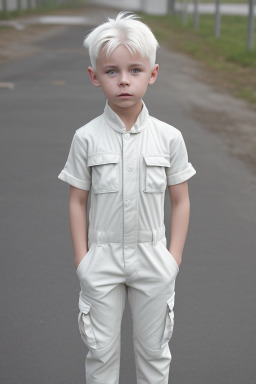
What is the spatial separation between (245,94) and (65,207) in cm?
681

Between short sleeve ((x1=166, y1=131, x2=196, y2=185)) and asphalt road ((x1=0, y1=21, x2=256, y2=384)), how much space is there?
1.33m

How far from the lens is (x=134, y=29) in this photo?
250cm

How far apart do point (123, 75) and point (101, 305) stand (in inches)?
33.3

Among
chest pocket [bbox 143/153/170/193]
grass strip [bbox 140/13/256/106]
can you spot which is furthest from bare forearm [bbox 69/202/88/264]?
grass strip [bbox 140/13/256/106]

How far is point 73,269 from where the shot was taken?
4.97m

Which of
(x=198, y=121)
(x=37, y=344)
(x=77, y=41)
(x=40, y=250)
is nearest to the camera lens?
(x=37, y=344)

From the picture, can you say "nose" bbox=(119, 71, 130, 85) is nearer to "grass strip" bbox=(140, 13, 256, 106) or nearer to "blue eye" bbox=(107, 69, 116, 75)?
"blue eye" bbox=(107, 69, 116, 75)

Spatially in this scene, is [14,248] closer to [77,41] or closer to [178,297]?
[178,297]

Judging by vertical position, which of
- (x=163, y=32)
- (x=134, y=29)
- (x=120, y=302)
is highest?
(x=134, y=29)

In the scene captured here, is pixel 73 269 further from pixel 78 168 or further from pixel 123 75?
pixel 123 75

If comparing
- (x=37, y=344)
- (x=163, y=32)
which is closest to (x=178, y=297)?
(x=37, y=344)

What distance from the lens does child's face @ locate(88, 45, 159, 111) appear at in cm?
252

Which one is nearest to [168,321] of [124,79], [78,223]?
[78,223]

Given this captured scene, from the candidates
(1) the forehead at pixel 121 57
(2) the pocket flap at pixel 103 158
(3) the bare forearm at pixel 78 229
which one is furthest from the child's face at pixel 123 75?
(3) the bare forearm at pixel 78 229
